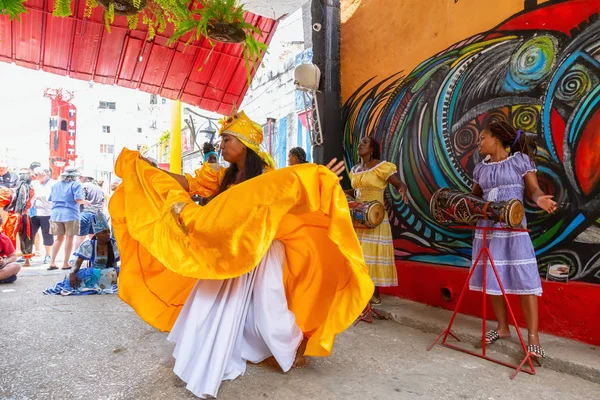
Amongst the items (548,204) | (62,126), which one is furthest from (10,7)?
(62,126)

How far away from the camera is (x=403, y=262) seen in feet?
16.1

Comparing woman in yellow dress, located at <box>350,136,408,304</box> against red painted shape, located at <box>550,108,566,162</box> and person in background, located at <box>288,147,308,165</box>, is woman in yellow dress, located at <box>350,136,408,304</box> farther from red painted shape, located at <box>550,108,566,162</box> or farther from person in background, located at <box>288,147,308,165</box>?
red painted shape, located at <box>550,108,566,162</box>

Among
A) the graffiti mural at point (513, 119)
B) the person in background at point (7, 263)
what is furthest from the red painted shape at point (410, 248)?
the person in background at point (7, 263)

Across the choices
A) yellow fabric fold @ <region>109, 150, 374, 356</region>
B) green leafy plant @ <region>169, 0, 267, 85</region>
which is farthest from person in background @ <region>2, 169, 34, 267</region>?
yellow fabric fold @ <region>109, 150, 374, 356</region>

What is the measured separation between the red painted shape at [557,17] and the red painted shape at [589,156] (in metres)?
0.79

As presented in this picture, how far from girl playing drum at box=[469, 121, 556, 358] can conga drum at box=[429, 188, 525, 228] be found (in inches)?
8.1

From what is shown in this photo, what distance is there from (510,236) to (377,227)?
1474 millimetres

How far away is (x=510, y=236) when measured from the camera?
10.3 ft

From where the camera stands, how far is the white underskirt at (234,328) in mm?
2428

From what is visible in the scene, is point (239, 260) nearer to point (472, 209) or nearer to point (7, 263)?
point (472, 209)

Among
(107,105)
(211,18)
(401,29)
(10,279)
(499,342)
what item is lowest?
(499,342)

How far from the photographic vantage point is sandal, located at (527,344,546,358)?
2.89m

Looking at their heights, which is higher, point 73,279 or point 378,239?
point 378,239

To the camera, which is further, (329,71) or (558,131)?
(329,71)
